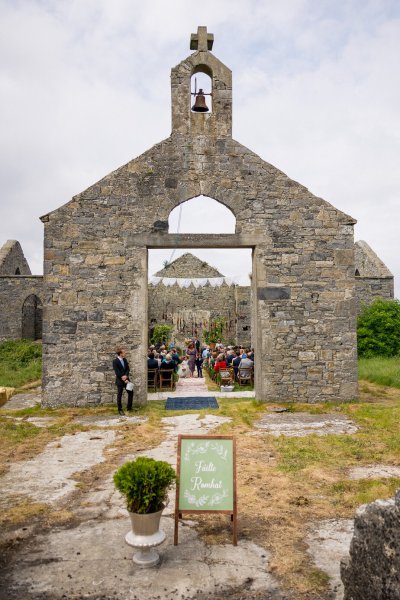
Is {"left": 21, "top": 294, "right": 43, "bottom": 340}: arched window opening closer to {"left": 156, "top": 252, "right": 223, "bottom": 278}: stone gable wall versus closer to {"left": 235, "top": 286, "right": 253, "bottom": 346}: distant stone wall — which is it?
{"left": 156, "top": 252, "right": 223, "bottom": 278}: stone gable wall

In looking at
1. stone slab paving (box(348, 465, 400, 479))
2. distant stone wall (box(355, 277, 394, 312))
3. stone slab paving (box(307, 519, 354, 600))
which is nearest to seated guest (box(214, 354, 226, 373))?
distant stone wall (box(355, 277, 394, 312))

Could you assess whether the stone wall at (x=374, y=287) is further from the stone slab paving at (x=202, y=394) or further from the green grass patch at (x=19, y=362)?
the green grass patch at (x=19, y=362)

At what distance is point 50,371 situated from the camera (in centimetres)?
1152

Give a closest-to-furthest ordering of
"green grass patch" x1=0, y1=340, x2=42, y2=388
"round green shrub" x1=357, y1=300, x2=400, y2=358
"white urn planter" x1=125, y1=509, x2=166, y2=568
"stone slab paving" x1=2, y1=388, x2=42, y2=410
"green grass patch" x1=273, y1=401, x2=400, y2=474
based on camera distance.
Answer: "white urn planter" x1=125, y1=509, x2=166, y2=568
"green grass patch" x1=273, y1=401, x2=400, y2=474
"stone slab paving" x1=2, y1=388, x2=42, y2=410
"green grass patch" x1=0, y1=340, x2=42, y2=388
"round green shrub" x1=357, y1=300, x2=400, y2=358

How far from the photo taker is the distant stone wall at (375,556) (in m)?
3.02

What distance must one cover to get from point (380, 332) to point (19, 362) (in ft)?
48.2

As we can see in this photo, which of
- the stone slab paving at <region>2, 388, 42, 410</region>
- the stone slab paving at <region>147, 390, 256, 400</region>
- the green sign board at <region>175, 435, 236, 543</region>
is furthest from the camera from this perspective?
the stone slab paving at <region>147, 390, 256, 400</region>

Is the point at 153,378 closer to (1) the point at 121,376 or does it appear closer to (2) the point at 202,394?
(2) the point at 202,394

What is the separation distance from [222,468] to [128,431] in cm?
488

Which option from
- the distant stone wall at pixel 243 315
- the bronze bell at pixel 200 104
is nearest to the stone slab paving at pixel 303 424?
the bronze bell at pixel 200 104

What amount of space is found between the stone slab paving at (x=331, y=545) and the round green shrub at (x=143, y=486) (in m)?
1.42

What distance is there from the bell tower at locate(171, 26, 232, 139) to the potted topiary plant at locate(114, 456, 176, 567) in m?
9.54

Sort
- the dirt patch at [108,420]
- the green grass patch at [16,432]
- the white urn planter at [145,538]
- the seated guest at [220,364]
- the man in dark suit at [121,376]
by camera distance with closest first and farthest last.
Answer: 1. the white urn planter at [145,538]
2. the green grass patch at [16,432]
3. the dirt patch at [108,420]
4. the man in dark suit at [121,376]
5. the seated guest at [220,364]

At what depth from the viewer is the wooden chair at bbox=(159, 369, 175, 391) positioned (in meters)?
15.3
